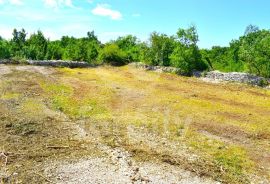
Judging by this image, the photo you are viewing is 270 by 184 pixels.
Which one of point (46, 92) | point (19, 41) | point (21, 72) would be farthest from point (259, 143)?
point (19, 41)

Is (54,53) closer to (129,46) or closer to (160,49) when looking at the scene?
(129,46)

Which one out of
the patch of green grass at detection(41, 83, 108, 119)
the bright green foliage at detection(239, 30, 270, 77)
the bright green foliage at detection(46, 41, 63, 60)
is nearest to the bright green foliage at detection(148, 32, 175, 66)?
the bright green foliage at detection(239, 30, 270, 77)

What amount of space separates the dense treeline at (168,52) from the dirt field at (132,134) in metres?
8.29

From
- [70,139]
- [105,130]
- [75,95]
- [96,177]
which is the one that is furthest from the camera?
[75,95]

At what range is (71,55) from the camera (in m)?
68.6

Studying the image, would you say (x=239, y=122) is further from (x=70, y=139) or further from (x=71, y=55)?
(x=71, y=55)

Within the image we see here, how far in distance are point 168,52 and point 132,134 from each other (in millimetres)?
35897

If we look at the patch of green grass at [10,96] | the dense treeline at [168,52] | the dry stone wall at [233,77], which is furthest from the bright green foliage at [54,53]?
the patch of green grass at [10,96]

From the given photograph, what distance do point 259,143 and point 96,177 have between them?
980 centimetres

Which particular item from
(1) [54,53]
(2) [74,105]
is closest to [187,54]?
(2) [74,105]

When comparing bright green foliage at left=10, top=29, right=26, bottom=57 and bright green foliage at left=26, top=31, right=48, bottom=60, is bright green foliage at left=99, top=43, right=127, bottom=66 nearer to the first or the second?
bright green foliage at left=26, top=31, right=48, bottom=60

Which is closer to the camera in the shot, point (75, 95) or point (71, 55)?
point (75, 95)

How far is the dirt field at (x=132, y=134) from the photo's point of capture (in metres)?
16.8

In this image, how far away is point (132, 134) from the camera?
22.0 m
